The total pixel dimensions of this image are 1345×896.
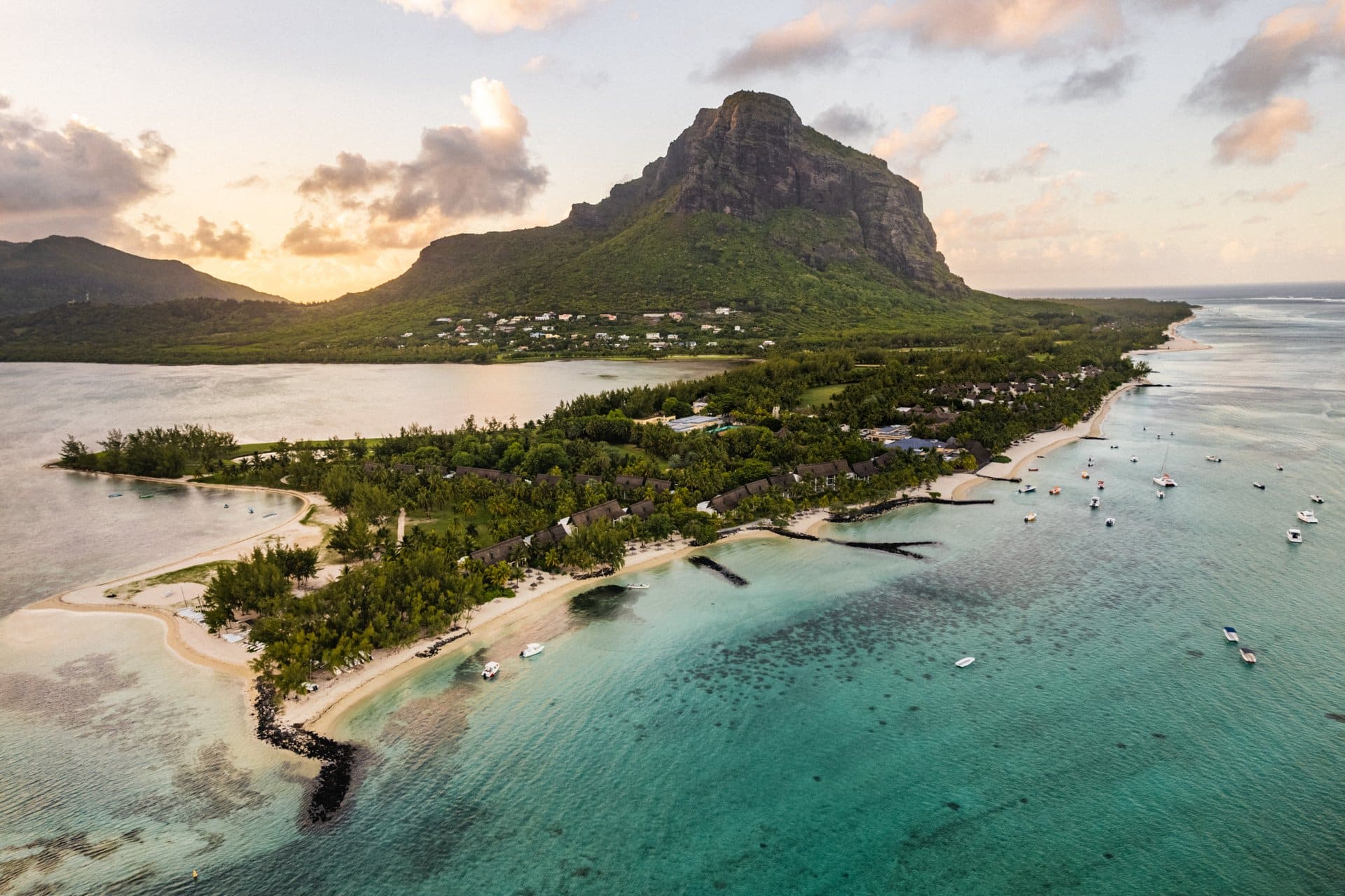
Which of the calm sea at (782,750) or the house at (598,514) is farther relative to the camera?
the house at (598,514)

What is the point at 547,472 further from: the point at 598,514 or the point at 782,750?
the point at 782,750

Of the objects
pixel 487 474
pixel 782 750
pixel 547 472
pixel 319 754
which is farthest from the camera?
pixel 487 474

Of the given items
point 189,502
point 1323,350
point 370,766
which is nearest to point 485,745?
point 370,766

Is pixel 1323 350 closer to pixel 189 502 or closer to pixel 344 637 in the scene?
pixel 344 637

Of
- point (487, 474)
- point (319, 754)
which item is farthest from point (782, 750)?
point (487, 474)

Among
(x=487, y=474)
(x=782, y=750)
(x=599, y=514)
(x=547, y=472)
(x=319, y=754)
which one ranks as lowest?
(x=782, y=750)

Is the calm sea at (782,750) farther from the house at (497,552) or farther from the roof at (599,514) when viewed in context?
the roof at (599,514)

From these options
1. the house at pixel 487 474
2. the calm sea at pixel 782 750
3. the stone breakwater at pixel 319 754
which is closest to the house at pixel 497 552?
the calm sea at pixel 782 750

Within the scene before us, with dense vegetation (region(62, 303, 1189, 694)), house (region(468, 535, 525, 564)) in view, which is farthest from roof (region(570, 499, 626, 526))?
house (region(468, 535, 525, 564))

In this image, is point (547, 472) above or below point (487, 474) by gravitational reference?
below
